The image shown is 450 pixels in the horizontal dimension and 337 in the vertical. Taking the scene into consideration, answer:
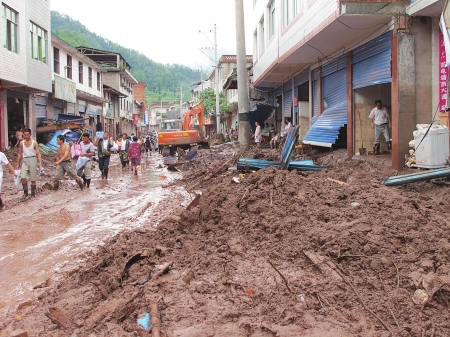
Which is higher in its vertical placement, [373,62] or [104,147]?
[373,62]

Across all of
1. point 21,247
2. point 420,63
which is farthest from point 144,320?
point 420,63

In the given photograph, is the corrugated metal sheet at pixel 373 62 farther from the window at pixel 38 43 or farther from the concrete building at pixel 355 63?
the window at pixel 38 43

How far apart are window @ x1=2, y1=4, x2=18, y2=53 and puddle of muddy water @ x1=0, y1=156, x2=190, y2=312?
8.88 m

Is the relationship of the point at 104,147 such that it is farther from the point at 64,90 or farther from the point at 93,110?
the point at 93,110

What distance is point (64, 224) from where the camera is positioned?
25.1ft

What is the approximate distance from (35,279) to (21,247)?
1533 millimetres

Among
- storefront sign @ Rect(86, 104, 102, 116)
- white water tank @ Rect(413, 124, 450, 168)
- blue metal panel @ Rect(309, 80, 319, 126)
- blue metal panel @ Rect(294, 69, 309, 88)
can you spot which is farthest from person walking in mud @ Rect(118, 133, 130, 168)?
storefront sign @ Rect(86, 104, 102, 116)

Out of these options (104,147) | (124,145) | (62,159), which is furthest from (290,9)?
(62,159)

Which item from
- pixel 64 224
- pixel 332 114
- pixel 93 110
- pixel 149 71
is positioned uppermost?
pixel 149 71

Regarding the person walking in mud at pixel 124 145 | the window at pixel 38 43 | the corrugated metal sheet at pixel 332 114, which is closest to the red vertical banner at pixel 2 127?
the window at pixel 38 43

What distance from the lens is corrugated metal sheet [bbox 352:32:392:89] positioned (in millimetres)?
9998

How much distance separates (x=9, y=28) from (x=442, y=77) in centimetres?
1698

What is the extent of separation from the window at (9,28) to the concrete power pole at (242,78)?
9.62m

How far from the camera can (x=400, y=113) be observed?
8.93 m
